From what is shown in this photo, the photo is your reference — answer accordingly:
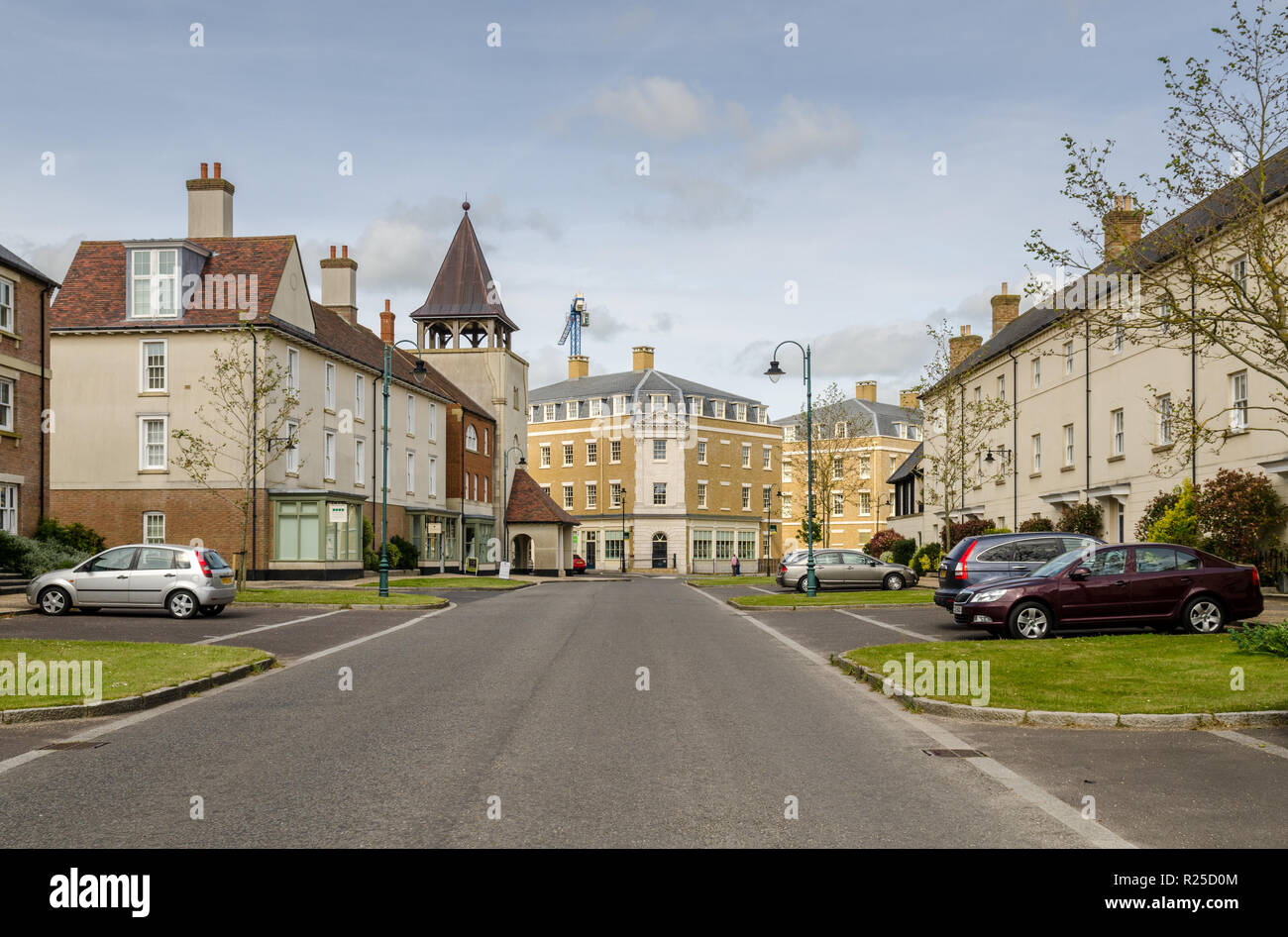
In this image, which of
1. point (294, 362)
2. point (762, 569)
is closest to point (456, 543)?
point (294, 362)

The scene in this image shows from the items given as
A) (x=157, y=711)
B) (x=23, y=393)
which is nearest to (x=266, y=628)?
(x=157, y=711)

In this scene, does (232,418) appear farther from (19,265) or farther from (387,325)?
(387,325)

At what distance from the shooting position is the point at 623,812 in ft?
22.4

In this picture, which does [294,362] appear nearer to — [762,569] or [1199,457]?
[1199,457]

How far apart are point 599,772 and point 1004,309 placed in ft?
183

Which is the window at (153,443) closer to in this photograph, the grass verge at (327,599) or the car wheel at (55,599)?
the grass verge at (327,599)

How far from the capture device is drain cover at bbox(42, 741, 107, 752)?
30.6 ft

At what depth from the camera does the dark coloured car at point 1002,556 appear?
21.5 m

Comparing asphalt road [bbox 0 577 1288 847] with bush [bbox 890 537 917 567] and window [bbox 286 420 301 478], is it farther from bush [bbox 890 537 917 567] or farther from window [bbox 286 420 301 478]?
bush [bbox 890 537 917 567]

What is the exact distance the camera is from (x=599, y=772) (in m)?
8.12

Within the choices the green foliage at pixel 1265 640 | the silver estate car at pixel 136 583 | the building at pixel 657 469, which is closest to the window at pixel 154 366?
the silver estate car at pixel 136 583

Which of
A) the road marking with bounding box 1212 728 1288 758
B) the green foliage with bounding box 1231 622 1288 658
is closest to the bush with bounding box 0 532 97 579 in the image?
the green foliage with bounding box 1231 622 1288 658

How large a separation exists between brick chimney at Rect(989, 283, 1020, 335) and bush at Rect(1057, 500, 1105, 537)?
23.0 meters
